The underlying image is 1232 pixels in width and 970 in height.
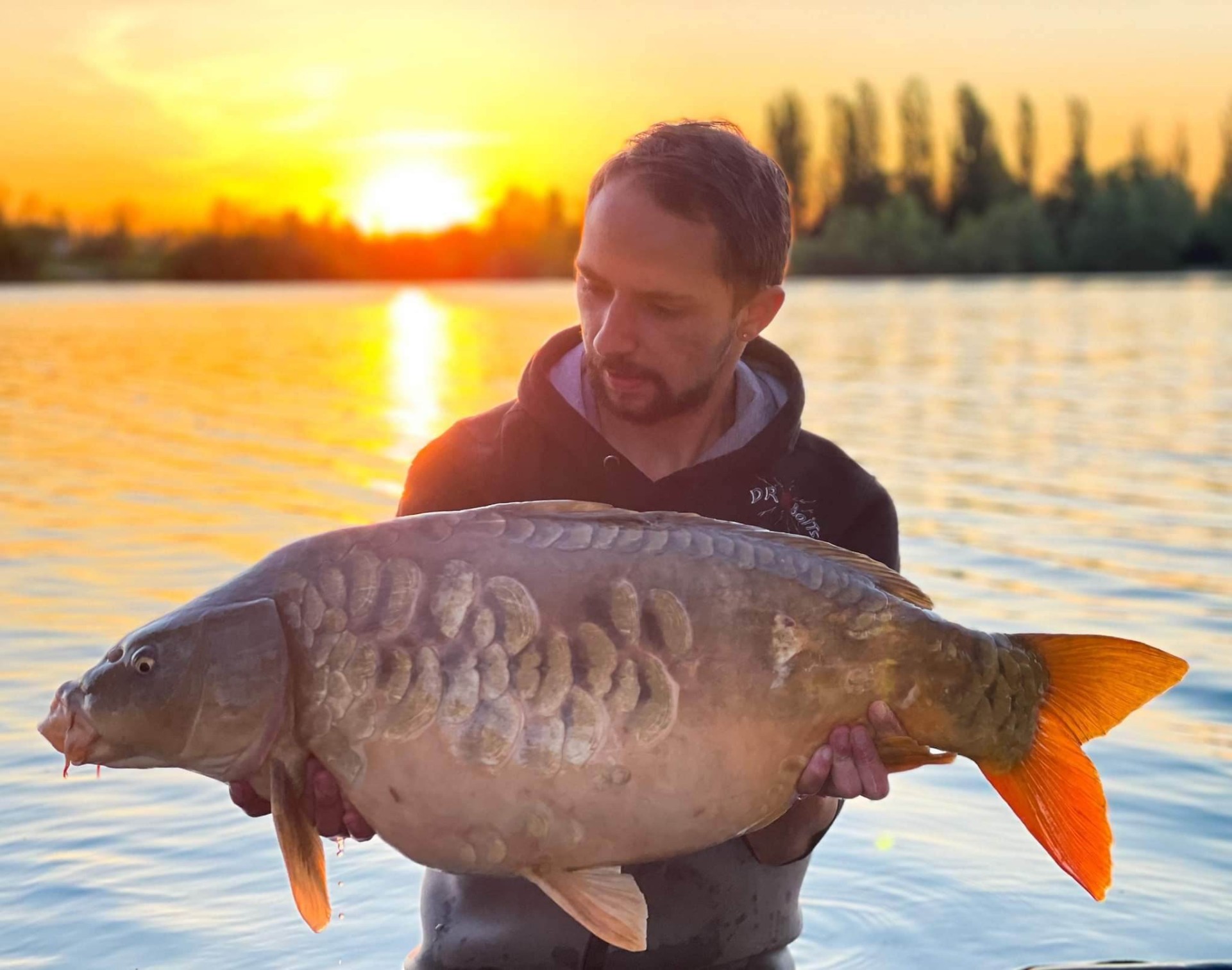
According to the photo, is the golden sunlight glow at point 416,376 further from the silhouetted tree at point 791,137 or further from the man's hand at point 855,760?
the silhouetted tree at point 791,137

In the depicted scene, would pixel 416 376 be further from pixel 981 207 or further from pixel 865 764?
pixel 981 207

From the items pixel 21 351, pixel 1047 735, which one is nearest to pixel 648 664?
pixel 1047 735

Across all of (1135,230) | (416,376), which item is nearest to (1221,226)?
(1135,230)

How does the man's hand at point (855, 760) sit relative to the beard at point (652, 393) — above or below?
below

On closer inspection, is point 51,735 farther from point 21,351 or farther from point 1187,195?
point 1187,195

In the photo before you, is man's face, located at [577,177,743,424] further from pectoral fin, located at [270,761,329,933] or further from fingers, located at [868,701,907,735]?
pectoral fin, located at [270,761,329,933]

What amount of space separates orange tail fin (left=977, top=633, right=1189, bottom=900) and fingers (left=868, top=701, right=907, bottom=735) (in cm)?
21

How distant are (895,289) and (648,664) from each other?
181 feet

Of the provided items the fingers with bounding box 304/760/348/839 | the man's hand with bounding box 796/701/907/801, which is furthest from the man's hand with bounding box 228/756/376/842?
the man's hand with bounding box 796/701/907/801

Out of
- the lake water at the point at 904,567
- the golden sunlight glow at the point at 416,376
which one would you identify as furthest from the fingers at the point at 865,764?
the golden sunlight glow at the point at 416,376

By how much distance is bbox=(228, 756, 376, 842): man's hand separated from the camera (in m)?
2.77

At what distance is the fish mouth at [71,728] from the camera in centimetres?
279

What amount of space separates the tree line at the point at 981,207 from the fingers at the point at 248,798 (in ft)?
252

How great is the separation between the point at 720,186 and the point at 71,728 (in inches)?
65.5
